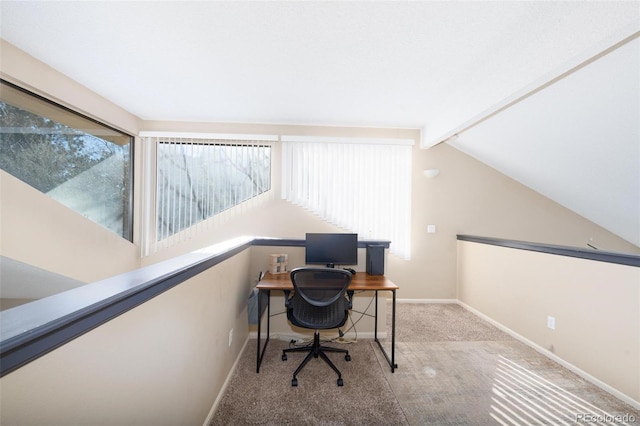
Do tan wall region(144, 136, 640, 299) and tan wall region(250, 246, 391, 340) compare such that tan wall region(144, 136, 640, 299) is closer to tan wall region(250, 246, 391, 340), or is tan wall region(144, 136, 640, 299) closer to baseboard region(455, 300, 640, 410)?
baseboard region(455, 300, 640, 410)

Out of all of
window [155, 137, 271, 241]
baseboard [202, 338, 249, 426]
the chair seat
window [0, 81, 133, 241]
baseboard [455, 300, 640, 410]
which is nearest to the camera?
baseboard [202, 338, 249, 426]

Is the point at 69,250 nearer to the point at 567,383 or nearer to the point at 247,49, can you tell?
the point at 247,49

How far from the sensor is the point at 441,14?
1.70 metres

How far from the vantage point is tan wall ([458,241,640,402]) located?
1892mm

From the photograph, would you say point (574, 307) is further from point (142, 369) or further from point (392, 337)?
point (142, 369)

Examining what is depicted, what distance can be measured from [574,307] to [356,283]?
201 cm

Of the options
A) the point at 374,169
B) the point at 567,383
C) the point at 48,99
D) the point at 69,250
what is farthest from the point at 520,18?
the point at 69,250

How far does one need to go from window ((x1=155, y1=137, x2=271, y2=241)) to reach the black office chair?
2.24 metres

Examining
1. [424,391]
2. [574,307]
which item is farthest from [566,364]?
[424,391]

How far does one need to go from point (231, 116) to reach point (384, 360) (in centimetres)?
368

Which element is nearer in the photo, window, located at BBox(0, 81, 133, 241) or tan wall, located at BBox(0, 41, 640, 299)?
window, located at BBox(0, 81, 133, 241)

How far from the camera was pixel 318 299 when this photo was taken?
6.63 feet

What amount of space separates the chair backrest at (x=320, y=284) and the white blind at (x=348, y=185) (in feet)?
6.42

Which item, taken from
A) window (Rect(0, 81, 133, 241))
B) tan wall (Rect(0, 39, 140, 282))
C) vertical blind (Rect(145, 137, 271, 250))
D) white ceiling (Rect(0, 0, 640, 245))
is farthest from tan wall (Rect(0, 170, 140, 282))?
white ceiling (Rect(0, 0, 640, 245))
